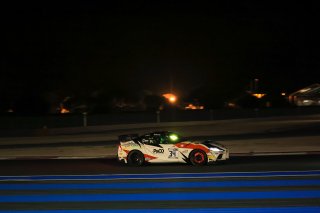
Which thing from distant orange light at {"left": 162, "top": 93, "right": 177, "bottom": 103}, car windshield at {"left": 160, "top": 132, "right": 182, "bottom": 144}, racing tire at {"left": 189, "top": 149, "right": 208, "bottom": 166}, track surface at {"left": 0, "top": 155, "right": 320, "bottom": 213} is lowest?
track surface at {"left": 0, "top": 155, "right": 320, "bottom": 213}

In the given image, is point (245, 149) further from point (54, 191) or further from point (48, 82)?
point (48, 82)

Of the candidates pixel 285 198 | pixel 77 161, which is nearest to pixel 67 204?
pixel 285 198

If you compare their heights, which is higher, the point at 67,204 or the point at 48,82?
the point at 48,82

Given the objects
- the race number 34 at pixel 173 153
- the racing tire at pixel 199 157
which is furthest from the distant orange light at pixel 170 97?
the racing tire at pixel 199 157

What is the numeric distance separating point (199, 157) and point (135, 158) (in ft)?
7.02

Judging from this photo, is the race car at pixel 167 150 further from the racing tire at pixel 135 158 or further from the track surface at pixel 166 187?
the track surface at pixel 166 187

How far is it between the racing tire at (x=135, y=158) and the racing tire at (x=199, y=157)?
170 cm

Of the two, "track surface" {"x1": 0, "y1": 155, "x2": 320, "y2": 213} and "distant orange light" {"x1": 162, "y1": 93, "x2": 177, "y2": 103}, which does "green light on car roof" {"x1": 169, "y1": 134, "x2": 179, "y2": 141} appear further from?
"distant orange light" {"x1": 162, "y1": 93, "x2": 177, "y2": 103}

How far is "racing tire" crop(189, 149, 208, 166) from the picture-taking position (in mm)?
16734

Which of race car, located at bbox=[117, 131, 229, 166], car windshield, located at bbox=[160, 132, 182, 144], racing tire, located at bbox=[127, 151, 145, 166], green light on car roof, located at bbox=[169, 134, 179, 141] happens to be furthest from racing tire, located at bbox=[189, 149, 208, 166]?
racing tire, located at bbox=[127, 151, 145, 166]

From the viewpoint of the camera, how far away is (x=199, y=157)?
16.8 metres

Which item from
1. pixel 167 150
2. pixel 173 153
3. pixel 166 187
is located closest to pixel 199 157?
pixel 173 153

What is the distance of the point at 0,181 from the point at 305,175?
8.09 meters

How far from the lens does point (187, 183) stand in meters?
12.9
